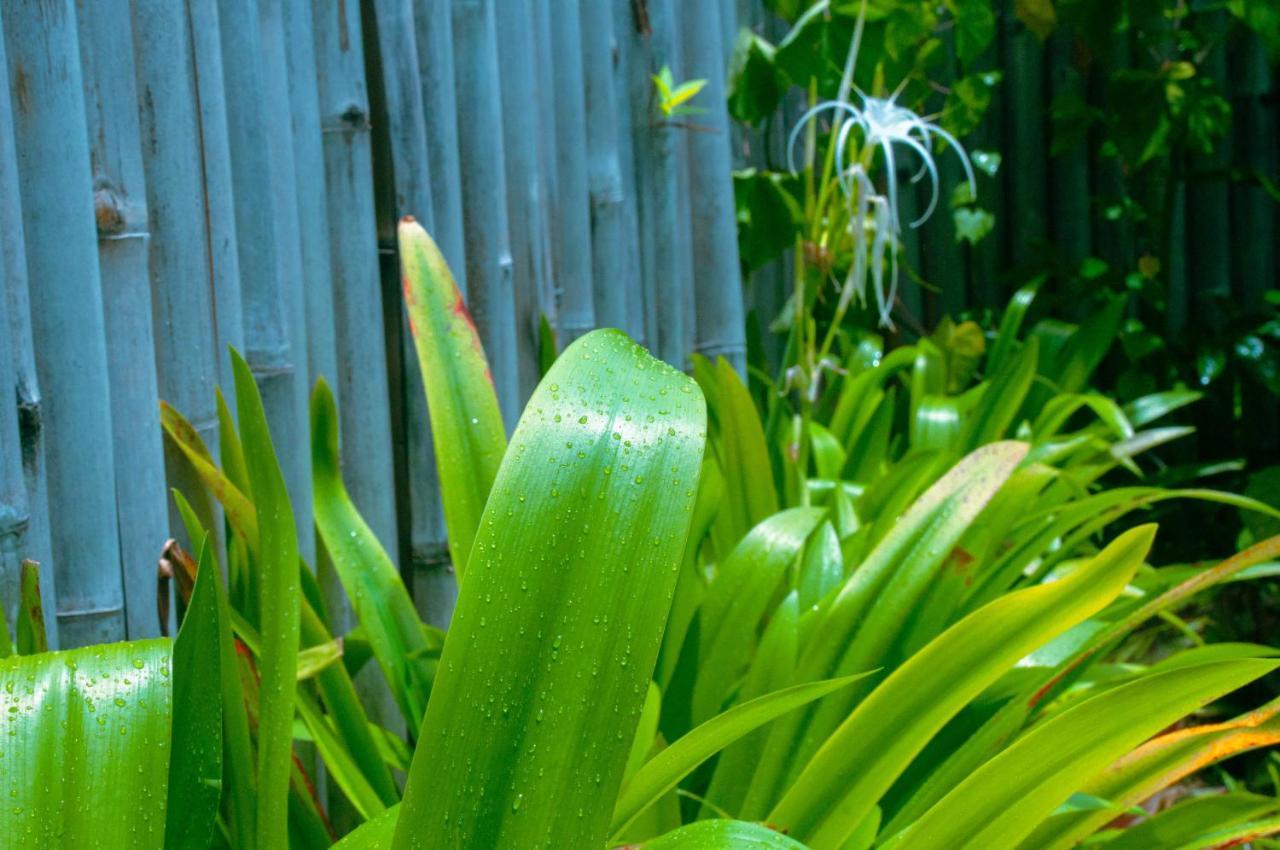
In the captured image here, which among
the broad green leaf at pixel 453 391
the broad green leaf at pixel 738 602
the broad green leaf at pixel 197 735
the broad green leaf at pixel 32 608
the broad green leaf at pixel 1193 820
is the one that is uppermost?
the broad green leaf at pixel 453 391

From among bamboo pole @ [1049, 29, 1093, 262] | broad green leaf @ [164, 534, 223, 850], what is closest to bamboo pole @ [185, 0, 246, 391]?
broad green leaf @ [164, 534, 223, 850]

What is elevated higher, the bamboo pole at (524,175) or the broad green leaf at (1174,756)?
the bamboo pole at (524,175)

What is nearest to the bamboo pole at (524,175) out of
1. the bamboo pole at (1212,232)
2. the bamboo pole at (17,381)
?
the bamboo pole at (17,381)

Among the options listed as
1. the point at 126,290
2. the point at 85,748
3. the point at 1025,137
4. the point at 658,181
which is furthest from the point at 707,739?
the point at 1025,137

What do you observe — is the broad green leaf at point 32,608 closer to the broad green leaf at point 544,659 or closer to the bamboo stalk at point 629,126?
the broad green leaf at point 544,659

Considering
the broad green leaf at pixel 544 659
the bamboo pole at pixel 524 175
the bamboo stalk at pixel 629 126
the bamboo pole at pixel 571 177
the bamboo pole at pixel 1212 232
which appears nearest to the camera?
the broad green leaf at pixel 544 659

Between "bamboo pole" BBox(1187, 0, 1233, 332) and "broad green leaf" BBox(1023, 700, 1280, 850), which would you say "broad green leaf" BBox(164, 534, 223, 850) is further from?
"bamboo pole" BBox(1187, 0, 1233, 332)

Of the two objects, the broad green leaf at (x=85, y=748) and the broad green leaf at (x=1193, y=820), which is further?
the broad green leaf at (x=1193, y=820)

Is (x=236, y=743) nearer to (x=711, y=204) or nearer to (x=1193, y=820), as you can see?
(x=1193, y=820)
